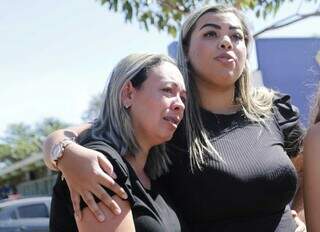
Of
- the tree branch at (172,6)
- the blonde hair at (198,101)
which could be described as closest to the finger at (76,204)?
the blonde hair at (198,101)

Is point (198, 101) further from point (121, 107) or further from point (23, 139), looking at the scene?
point (23, 139)

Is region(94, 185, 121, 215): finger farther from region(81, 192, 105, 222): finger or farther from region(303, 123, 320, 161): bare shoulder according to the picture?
region(303, 123, 320, 161): bare shoulder

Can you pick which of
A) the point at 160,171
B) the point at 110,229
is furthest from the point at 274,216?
the point at 110,229

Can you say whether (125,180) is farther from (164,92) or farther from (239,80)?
(239,80)

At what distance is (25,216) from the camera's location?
9.37 metres

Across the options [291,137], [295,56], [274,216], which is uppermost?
[291,137]

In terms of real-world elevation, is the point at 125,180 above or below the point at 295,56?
above

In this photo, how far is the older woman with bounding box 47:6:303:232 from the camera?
237 centimetres

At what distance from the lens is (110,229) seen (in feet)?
6.04

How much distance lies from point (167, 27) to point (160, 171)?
10.8 feet

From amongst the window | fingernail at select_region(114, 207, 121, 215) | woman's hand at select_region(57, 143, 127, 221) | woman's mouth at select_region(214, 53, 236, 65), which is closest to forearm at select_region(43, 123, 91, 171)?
woman's hand at select_region(57, 143, 127, 221)

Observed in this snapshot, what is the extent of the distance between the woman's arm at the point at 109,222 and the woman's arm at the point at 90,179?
0.02 meters

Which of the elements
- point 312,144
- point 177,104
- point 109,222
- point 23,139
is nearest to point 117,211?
point 109,222

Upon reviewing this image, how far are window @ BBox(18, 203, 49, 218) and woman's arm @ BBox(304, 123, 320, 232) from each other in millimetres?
7813
